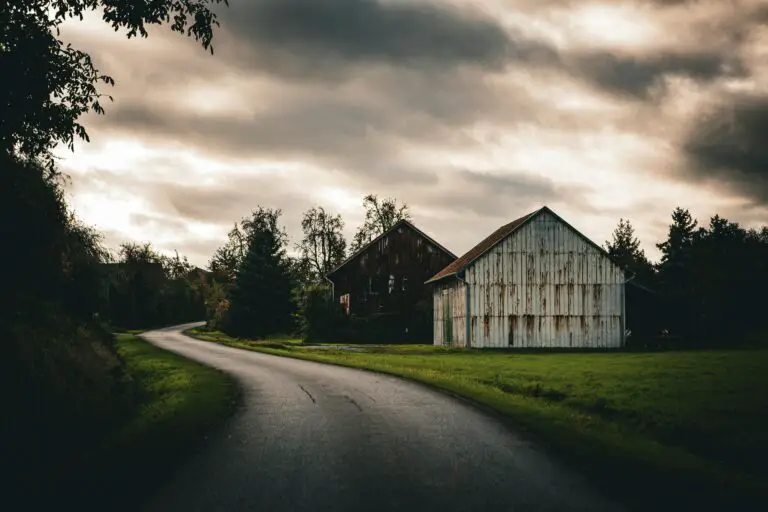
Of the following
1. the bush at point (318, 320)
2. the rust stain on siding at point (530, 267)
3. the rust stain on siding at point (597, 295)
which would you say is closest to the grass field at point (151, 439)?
the rust stain on siding at point (530, 267)

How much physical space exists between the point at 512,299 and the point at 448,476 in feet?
118

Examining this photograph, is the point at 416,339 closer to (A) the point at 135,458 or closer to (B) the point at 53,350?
(B) the point at 53,350

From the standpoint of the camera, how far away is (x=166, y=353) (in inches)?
1454

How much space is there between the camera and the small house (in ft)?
202

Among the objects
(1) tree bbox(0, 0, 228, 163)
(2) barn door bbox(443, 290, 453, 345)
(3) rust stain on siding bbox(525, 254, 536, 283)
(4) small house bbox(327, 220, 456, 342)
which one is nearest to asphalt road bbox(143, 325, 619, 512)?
(1) tree bbox(0, 0, 228, 163)

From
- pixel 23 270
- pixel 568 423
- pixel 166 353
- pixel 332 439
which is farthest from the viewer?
pixel 166 353

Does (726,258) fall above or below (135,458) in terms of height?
above

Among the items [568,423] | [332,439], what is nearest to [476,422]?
[568,423]

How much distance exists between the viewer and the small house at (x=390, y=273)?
2421 inches

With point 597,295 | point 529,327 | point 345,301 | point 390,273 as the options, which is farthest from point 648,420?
point 345,301

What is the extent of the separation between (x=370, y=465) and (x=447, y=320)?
40228 millimetres

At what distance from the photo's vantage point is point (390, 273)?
62.1 metres

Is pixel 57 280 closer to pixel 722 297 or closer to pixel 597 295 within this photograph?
pixel 597 295

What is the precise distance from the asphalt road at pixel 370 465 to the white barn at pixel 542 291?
28.4 m
